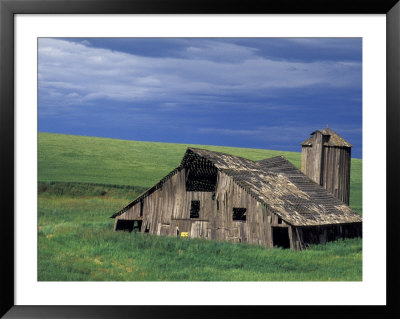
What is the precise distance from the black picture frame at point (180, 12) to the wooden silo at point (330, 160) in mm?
24355

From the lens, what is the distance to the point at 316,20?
12.3 m

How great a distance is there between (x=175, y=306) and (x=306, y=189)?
22.7 metres

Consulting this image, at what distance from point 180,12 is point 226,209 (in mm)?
15728

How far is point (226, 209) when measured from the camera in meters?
26.9

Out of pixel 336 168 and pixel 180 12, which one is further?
pixel 336 168

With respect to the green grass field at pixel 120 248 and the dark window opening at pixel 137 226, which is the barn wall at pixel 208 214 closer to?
the dark window opening at pixel 137 226

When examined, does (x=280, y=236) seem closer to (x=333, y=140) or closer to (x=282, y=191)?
(x=282, y=191)

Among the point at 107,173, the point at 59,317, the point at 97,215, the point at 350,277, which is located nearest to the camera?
the point at 59,317

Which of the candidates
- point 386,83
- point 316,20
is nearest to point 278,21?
point 316,20

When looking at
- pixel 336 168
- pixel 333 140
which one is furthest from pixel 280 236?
pixel 333 140

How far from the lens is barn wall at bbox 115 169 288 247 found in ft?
85.1

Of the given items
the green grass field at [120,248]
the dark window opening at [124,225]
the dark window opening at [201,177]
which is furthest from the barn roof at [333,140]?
the dark window opening at [124,225]

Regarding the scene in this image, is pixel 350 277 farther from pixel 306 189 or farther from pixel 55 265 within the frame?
pixel 306 189

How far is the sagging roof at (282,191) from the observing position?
26781 mm
